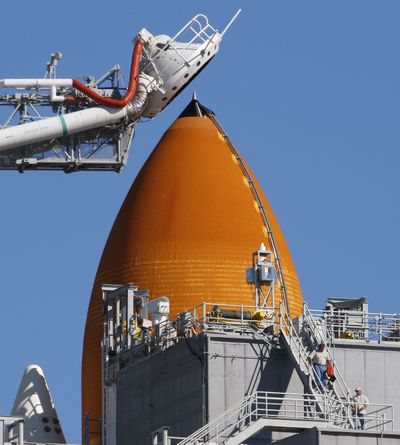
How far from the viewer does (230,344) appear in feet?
426

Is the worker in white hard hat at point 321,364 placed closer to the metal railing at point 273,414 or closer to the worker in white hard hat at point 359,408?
the metal railing at point 273,414

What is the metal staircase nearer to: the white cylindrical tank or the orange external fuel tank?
the orange external fuel tank

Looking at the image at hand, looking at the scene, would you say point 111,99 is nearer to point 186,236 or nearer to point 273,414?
point 186,236

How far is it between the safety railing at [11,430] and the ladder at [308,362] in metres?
11.8

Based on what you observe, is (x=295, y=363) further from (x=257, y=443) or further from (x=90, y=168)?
(x=90, y=168)

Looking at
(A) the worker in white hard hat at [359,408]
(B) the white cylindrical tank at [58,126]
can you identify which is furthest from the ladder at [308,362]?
(B) the white cylindrical tank at [58,126]

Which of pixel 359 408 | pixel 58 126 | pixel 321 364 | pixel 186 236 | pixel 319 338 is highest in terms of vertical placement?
pixel 58 126

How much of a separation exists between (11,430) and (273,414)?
35.9ft

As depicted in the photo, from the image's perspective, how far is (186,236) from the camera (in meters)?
146

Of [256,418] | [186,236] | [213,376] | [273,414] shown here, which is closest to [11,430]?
[213,376]

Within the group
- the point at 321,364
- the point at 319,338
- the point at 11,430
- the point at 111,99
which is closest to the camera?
the point at 11,430

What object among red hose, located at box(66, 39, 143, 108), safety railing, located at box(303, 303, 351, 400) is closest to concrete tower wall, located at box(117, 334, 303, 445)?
safety railing, located at box(303, 303, 351, 400)

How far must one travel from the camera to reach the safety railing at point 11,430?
403ft

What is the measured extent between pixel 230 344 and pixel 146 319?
24.9ft
